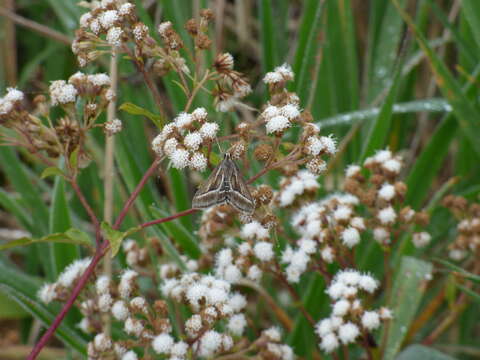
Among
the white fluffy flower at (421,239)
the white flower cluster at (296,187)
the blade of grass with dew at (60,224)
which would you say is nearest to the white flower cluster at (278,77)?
the white flower cluster at (296,187)

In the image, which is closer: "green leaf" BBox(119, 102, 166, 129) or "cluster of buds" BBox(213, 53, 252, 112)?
"green leaf" BBox(119, 102, 166, 129)

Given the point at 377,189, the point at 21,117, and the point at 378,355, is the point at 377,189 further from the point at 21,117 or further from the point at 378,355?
the point at 21,117

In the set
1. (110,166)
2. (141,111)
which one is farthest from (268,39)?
(141,111)

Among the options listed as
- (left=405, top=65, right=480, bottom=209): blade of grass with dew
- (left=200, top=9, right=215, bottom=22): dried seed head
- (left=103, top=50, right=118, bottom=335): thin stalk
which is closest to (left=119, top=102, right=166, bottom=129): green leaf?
(left=200, top=9, right=215, bottom=22): dried seed head

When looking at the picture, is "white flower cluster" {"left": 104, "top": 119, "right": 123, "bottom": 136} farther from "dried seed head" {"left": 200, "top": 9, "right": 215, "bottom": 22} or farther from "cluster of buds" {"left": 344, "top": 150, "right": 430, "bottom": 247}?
"cluster of buds" {"left": 344, "top": 150, "right": 430, "bottom": 247}

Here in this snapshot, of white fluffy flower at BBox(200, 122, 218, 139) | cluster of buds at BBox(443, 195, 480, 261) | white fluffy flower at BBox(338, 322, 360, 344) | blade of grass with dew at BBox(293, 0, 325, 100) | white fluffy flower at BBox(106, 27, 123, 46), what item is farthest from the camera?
blade of grass with dew at BBox(293, 0, 325, 100)

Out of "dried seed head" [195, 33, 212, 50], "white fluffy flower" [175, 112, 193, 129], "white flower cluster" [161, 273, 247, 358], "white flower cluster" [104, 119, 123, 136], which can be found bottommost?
"white flower cluster" [161, 273, 247, 358]

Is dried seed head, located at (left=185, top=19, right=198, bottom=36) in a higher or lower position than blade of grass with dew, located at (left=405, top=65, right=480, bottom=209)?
lower

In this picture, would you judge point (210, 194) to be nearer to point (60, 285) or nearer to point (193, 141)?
point (193, 141)
